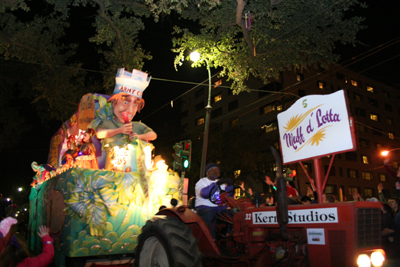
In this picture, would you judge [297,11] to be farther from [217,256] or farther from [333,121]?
[217,256]

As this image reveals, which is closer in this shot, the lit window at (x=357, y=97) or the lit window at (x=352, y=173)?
the lit window at (x=352, y=173)

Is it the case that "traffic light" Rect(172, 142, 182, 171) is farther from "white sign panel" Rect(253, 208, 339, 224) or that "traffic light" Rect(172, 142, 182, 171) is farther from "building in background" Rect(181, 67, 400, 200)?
"building in background" Rect(181, 67, 400, 200)

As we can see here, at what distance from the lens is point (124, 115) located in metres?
7.95

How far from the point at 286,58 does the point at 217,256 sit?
32.6 feet

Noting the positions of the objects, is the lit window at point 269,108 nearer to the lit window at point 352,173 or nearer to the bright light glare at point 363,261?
the lit window at point 352,173

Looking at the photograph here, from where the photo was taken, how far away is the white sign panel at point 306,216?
3643 millimetres

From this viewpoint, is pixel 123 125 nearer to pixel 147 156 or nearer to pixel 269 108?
pixel 147 156

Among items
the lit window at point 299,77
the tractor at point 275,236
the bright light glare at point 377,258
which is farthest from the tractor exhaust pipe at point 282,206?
the lit window at point 299,77

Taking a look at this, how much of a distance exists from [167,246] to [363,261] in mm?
2379

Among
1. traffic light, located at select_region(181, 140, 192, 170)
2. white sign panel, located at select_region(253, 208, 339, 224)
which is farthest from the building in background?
white sign panel, located at select_region(253, 208, 339, 224)

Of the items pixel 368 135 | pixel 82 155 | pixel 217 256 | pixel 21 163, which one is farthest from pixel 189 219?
pixel 368 135

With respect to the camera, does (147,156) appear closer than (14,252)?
No

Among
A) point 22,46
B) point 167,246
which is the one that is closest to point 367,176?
point 22,46

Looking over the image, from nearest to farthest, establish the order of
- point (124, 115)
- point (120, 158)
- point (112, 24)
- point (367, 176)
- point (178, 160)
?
1. point (120, 158)
2. point (124, 115)
3. point (178, 160)
4. point (112, 24)
5. point (367, 176)
